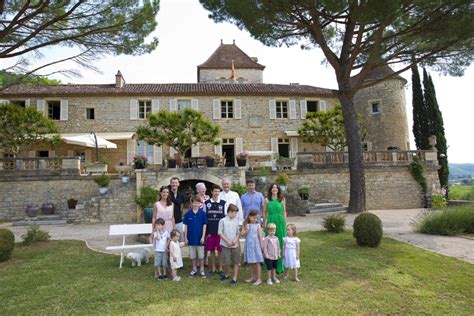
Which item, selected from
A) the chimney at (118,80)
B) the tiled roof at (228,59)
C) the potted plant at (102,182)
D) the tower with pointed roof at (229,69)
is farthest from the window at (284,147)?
the potted plant at (102,182)

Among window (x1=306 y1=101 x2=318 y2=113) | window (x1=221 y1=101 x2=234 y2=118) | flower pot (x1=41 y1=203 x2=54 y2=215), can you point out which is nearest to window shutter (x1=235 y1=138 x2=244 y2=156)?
window (x1=221 y1=101 x2=234 y2=118)

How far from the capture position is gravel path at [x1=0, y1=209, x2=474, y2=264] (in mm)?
7309

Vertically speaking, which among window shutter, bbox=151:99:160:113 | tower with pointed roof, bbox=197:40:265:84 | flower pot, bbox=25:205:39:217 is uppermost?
tower with pointed roof, bbox=197:40:265:84

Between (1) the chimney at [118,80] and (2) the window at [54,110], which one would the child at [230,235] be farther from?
(2) the window at [54,110]

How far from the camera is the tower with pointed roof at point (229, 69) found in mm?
27641

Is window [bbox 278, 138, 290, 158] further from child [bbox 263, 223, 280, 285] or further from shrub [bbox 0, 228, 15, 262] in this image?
shrub [bbox 0, 228, 15, 262]

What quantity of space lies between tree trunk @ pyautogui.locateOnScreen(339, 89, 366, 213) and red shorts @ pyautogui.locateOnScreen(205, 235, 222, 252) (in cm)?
880

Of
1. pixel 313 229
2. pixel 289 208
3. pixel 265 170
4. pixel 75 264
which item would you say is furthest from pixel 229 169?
pixel 75 264

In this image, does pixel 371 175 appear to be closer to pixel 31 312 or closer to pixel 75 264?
pixel 75 264

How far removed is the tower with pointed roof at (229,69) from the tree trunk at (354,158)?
15604 millimetres

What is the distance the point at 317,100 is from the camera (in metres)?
22.0

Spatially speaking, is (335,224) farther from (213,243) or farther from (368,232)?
(213,243)

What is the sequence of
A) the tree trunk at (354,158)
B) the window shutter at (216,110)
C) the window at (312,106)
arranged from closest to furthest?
the tree trunk at (354,158) < the window shutter at (216,110) < the window at (312,106)

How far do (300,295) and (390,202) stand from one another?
13.5 m
